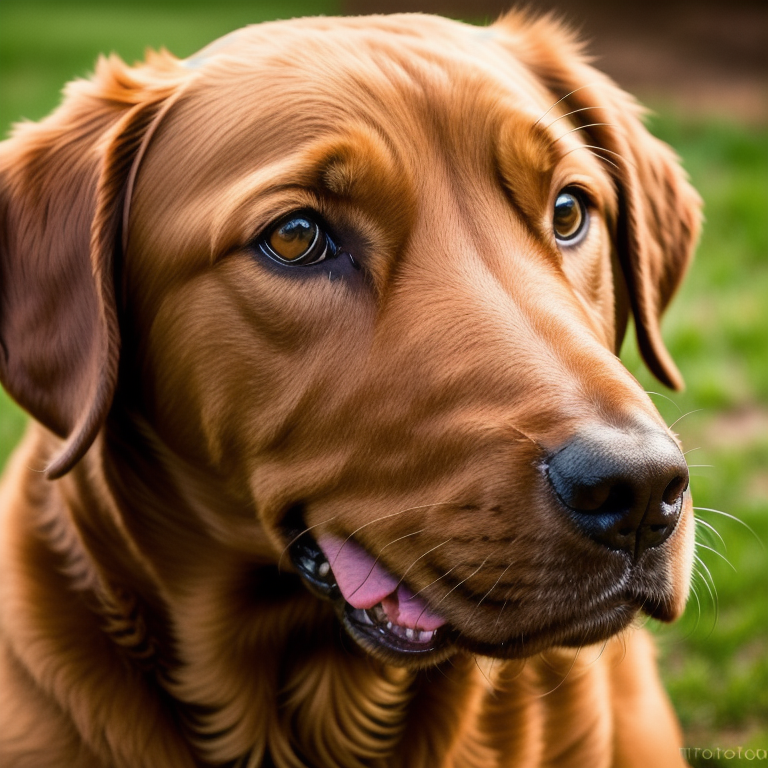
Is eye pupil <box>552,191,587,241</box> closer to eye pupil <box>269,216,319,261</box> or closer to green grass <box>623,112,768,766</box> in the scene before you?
green grass <box>623,112,768,766</box>

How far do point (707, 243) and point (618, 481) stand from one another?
22.4ft

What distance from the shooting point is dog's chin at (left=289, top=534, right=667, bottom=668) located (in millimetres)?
2674

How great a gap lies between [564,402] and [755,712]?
8.55ft

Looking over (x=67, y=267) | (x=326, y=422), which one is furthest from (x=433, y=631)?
(x=67, y=267)

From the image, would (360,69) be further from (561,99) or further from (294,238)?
(561,99)

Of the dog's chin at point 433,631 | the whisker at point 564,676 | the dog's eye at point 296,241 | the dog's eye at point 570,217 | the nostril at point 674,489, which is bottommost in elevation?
the whisker at point 564,676

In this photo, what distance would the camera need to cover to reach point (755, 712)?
14.9 feet

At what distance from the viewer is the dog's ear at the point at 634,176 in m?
3.84

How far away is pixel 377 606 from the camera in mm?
2994

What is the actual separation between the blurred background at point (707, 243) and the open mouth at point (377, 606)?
0.82 meters

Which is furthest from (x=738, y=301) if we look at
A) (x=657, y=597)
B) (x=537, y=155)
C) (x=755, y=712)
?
(x=657, y=597)

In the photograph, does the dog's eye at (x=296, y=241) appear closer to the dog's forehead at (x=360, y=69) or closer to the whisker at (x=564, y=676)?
the dog's forehead at (x=360, y=69)

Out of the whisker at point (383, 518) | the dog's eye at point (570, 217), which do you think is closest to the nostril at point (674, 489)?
the whisker at point (383, 518)

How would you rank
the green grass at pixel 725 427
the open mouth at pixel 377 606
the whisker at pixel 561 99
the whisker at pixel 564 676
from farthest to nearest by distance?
the green grass at pixel 725 427
the whisker at pixel 564 676
the whisker at pixel 561 99
the open mouth at pixel 377 606
